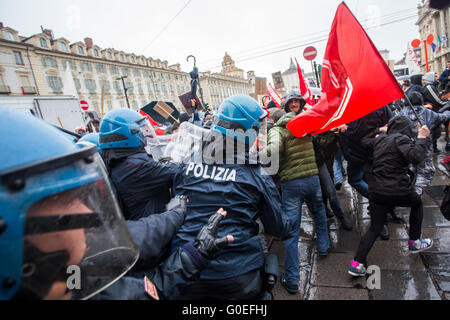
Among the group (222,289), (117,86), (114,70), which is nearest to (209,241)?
(222,289)

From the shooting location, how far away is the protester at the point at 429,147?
11.1 ft

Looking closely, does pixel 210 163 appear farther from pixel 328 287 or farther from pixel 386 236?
pixel 386 236

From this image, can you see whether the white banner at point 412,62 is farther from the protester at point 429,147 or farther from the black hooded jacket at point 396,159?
the black hooded jacket at point 396,159

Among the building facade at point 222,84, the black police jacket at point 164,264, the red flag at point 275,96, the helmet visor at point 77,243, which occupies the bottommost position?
the black police jacket at point 164,264

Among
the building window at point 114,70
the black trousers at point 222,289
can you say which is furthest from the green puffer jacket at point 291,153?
the building window at point 114,70

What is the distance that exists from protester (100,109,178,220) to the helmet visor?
1131mm

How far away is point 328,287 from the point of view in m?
2.58

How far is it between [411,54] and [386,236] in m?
9.64

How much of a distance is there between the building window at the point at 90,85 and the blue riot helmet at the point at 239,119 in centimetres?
4567

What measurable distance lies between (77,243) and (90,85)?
46970 millimetres

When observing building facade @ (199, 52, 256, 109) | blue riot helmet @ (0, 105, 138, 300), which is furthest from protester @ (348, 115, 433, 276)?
building facade @ (199, 52, 256, 109)

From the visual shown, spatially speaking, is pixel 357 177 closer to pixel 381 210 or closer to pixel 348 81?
pixel 381 210

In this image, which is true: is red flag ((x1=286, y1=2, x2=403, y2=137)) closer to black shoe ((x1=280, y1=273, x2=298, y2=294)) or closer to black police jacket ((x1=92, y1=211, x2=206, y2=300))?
black shoe ((x1=280, y1=273, x2=298, y2=294))
